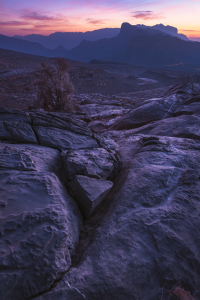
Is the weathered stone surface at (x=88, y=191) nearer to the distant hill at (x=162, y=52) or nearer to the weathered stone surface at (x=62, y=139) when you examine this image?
the weathered stone surface at (x=62, y=139)

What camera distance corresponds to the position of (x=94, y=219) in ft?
12.2

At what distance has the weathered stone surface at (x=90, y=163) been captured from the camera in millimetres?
4429

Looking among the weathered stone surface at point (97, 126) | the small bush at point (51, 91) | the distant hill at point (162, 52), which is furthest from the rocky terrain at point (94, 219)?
the distant hill at point (162, 52)

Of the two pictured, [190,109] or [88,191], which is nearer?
[88,191]

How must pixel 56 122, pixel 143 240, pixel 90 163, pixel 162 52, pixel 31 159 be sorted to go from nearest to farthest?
pixel 143 240, pixel 31 159, pixel 90 163, pixel 56 122, pixel 162 52

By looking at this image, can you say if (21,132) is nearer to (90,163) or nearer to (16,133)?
(16,133)

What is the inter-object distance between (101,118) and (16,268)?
12.4m

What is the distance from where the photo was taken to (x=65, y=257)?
2.82 meters

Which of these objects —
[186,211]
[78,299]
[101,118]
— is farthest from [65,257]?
[101,118]

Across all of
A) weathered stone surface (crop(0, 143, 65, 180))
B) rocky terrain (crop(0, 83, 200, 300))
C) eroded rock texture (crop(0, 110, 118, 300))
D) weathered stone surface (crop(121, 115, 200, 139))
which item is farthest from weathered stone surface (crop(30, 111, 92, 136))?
weathered stone surface (crop(121, 115, 200, 139))

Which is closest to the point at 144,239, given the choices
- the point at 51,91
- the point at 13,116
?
the point at 13,116

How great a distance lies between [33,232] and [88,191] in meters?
1.32

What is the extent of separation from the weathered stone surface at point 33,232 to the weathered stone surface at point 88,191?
0.54 ft

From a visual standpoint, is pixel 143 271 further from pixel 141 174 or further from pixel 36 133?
pixel 36 133
